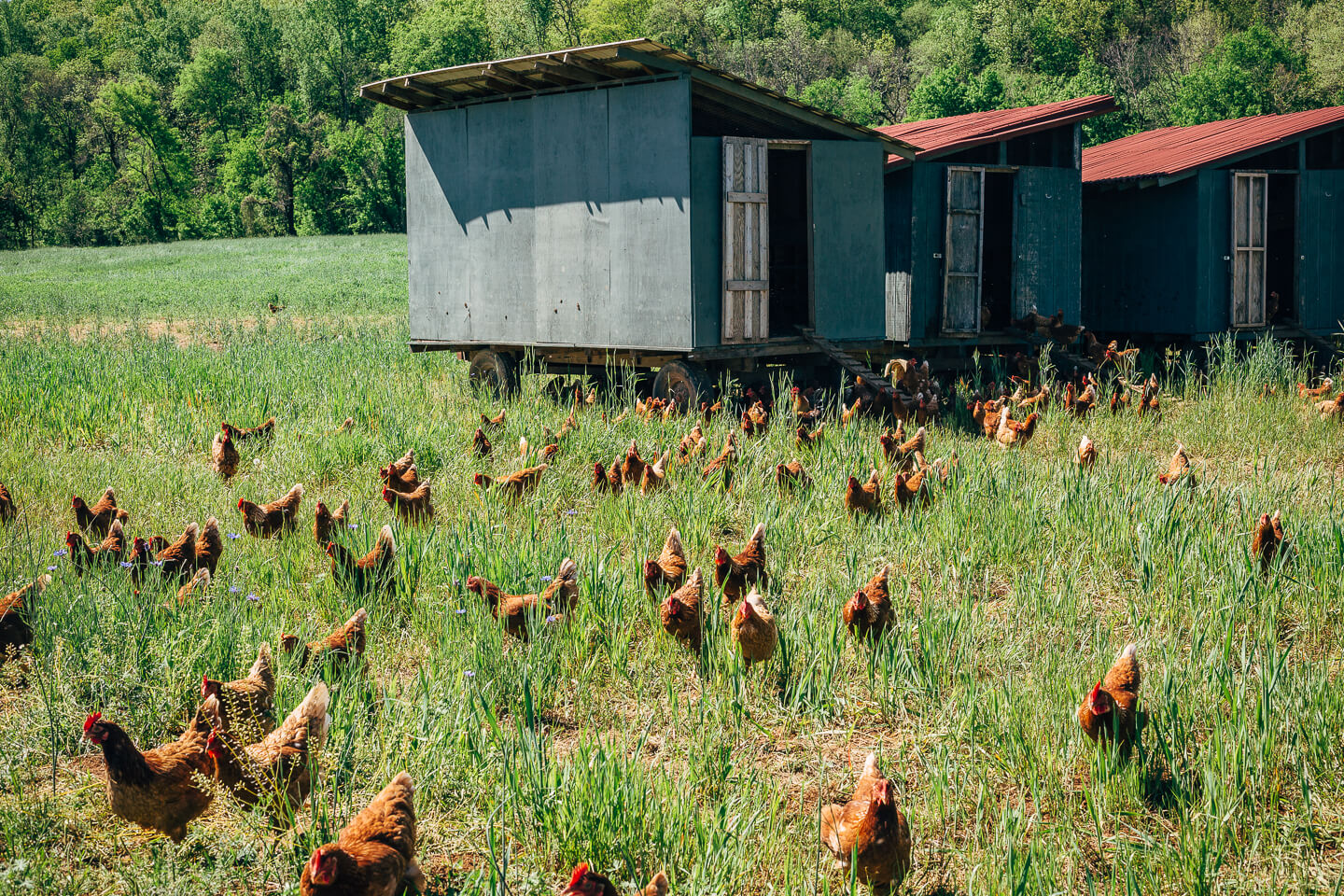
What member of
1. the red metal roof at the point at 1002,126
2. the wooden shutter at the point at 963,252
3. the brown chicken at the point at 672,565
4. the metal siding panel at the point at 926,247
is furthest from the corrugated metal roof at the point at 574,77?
the brown chicken at the point at 672,565

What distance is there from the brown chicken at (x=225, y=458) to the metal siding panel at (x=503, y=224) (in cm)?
453

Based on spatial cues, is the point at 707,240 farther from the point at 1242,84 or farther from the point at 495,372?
the point at 1242,84

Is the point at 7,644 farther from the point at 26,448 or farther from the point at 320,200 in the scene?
the point at 320,200

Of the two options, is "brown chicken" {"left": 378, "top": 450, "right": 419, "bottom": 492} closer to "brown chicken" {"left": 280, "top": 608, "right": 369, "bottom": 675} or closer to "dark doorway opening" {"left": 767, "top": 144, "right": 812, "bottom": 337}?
"brown chicken" {"left": 280, "top": 608, "right": 369, "bottom": 675}

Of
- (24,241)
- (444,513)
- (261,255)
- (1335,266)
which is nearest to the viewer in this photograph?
(444,513)

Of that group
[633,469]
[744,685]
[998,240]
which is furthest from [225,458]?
[998,240]

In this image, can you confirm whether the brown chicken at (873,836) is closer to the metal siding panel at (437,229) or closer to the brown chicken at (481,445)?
the brown chicken at (481,445)

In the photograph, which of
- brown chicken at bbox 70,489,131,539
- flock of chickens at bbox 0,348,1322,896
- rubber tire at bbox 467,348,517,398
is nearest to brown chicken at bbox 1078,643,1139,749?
flock of chickens at bbox 0,348,1322,896

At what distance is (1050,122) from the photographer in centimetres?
1259

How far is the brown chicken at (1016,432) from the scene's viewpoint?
7.62 m

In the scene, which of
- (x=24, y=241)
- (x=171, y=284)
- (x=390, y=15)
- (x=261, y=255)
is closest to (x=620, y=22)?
(x=390, y=15)

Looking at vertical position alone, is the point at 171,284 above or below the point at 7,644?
above

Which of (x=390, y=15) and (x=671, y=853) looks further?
(x=390, y=15)

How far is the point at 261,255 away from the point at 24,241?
3126cm
